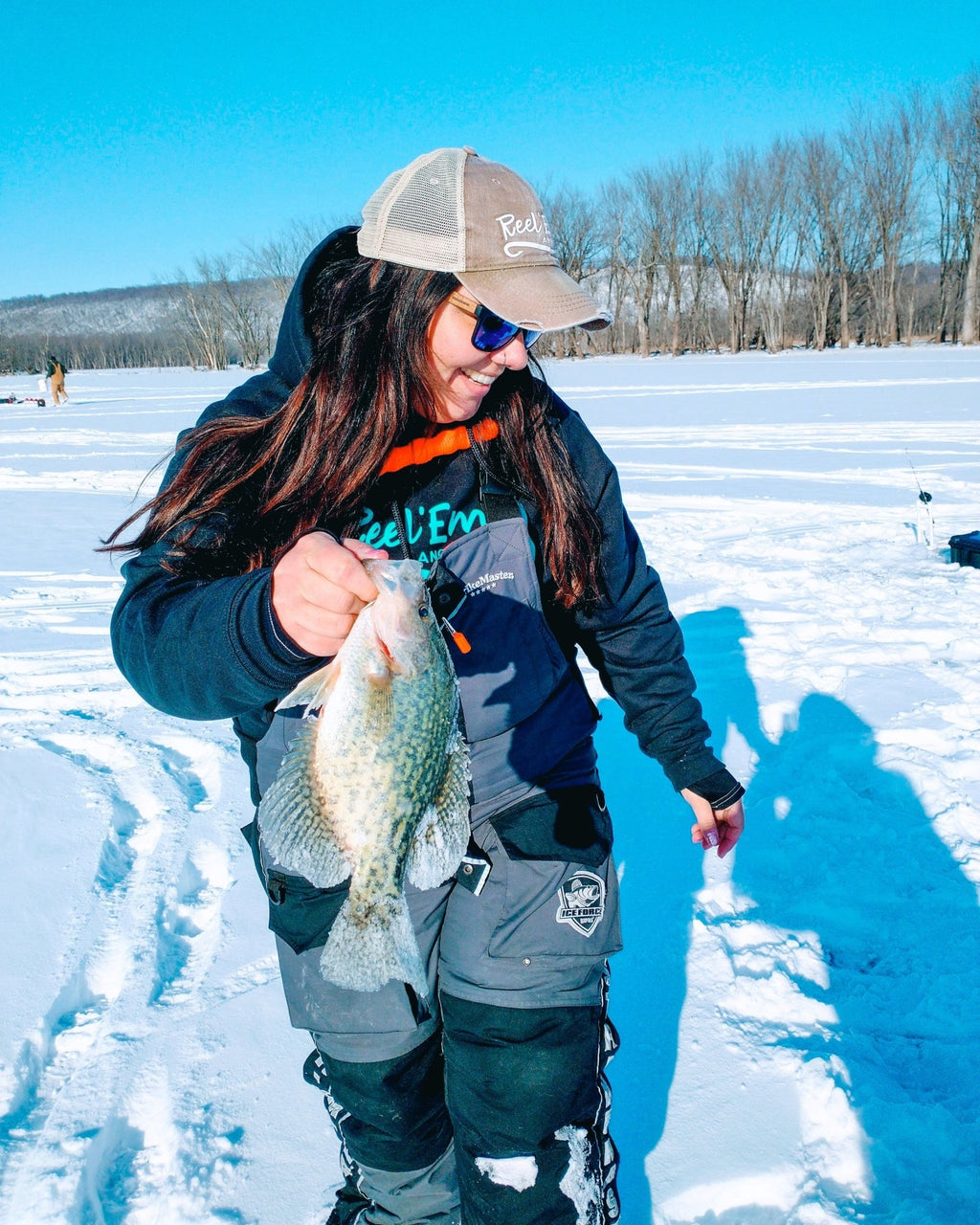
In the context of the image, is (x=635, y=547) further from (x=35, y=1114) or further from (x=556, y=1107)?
(x=35, y=1114)

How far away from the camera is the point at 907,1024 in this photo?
240 cm

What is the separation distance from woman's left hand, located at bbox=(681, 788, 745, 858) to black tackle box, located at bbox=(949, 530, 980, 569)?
15.2 feet

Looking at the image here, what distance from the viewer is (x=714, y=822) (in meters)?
2.18

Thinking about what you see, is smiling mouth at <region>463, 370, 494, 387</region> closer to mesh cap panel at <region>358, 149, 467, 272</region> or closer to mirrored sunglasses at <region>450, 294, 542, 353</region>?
mirrored sunglasses at <region>450, 294, 542, 353</region>

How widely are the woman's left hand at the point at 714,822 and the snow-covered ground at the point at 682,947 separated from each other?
68 centimetres

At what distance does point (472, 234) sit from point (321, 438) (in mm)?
543

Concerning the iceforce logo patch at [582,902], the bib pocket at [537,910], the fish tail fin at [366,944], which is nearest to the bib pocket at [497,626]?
the bib pocket at [537,910]

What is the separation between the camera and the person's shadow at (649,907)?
2.21m

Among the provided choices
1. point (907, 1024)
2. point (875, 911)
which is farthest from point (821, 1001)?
point (875, 911)

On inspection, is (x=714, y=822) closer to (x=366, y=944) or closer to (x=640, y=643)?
(x=640, y=643)

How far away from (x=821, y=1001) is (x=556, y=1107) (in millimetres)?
1250

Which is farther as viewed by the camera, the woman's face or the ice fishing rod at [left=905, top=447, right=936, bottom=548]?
the ice fishing rod at [left=905, top=447, right=936, bottom=548]

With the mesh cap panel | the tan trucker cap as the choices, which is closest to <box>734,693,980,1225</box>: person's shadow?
the tan trucker cap

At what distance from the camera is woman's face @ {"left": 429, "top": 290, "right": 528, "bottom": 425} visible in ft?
5.86
